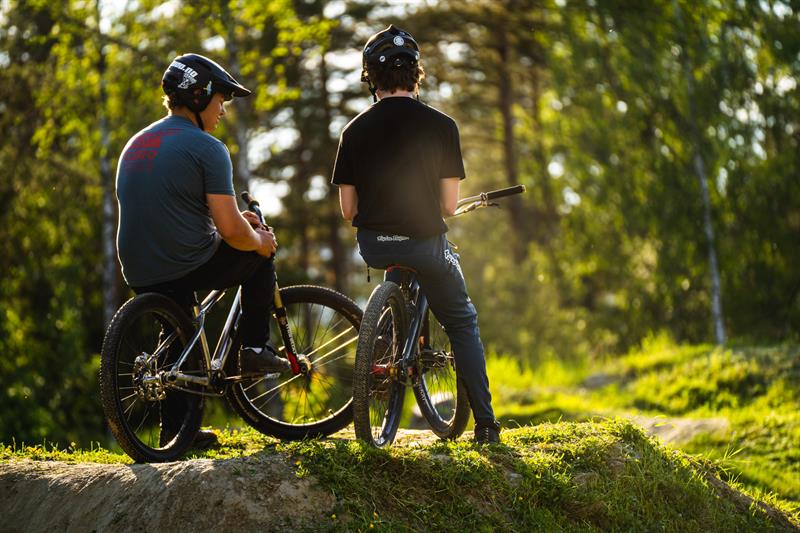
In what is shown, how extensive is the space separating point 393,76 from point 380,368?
1534 millimetres

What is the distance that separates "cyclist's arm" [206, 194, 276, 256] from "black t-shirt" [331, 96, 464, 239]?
0.66 meters

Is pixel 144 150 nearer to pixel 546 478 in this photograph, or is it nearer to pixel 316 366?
pixel 316 366

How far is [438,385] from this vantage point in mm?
5832

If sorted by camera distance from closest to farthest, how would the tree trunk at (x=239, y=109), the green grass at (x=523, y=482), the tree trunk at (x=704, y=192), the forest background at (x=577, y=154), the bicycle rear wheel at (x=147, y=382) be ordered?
1. the green grass at (x=523, y=482)
2. the bicycle rear wheel at (x=147, y=382)
3. the tree trunk at (x=239, y=109)
4. the forest background at (x=577, y=154)
5. the tree trunk at (x=704, y=192)

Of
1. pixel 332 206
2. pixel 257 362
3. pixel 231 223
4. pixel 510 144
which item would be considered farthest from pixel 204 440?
pixel 510 144

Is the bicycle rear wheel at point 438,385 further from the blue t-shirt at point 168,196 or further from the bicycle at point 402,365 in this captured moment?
the blue t-shirt at point 168,196

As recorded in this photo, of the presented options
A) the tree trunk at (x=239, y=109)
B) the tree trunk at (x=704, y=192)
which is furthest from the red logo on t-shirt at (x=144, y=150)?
the tree trunk at (x=704, y=192)

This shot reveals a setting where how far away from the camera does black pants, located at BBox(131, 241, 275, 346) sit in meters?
5.02

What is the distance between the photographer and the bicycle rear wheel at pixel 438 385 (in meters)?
5.61

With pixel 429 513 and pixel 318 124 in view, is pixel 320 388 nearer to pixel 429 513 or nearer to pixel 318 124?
pixel 429 513

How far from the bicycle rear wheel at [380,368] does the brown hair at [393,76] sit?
1.04 meters

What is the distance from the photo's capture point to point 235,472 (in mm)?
4289

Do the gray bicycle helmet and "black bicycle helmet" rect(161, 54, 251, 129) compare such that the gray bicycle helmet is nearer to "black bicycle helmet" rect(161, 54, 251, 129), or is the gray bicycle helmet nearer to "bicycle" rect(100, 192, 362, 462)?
"black bicycle helmet" rect(161, 54, 251, 129)

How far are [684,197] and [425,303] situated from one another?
9.78m
